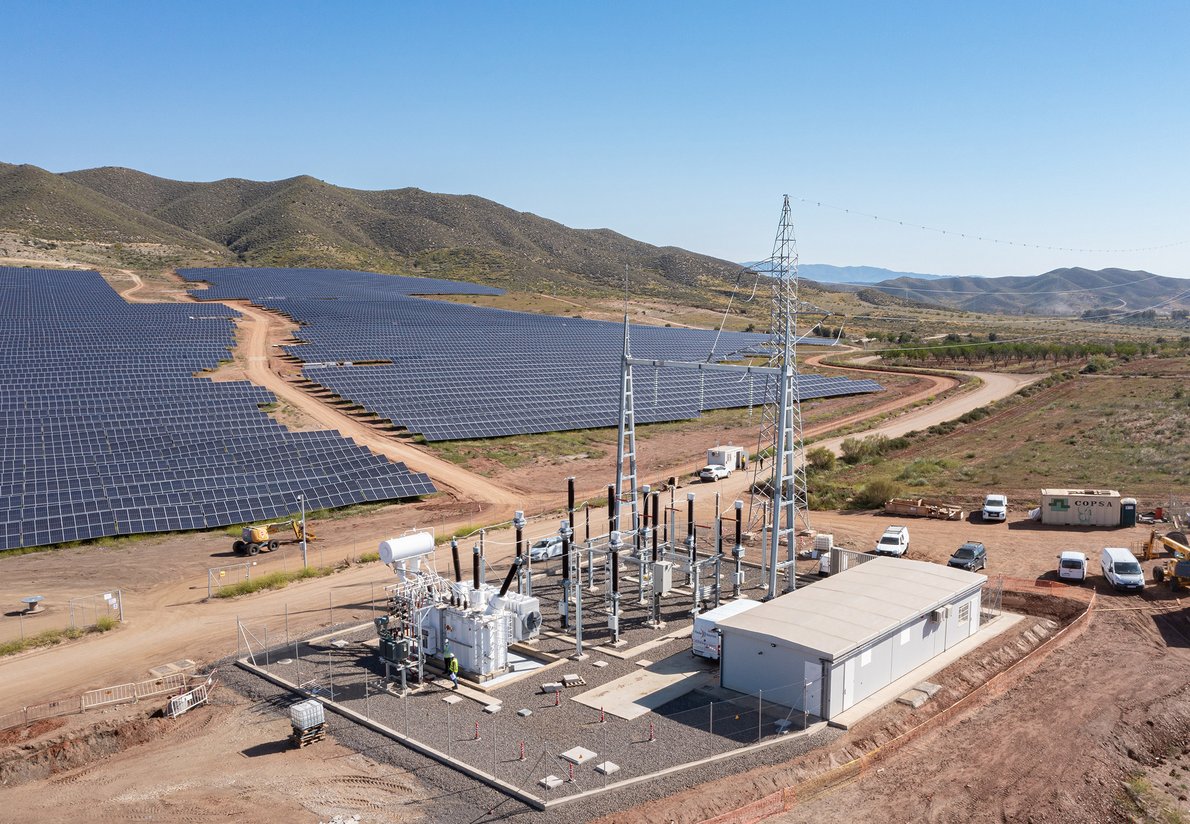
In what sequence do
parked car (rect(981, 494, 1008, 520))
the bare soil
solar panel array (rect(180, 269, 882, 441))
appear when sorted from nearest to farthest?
1. the bare soil
2. parked car (rect(981, 494, 1008, 520))
3. solar panel array (rect(180, 269, 882, 441))

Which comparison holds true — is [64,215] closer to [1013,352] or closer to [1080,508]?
[1013,352]

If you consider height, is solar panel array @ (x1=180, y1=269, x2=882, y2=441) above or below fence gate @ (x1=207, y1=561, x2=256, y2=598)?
above

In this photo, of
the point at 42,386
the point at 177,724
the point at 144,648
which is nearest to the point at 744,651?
the point at 177,724

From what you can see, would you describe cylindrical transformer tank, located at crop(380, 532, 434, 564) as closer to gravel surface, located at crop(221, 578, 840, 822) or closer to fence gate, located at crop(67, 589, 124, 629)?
gravel surface, located at crop(221, 578, 840, 822)

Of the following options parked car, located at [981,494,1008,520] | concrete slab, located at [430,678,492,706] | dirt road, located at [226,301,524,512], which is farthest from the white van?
dirt road, located at [226,301,524,512]

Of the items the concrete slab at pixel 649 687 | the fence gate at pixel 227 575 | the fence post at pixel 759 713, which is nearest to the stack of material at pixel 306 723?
the concrete slab at pixel 649 687

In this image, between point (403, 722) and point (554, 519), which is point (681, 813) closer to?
point (403, 722)

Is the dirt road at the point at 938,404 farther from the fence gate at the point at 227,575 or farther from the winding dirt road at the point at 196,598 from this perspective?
the fence gate at the point at 227,575

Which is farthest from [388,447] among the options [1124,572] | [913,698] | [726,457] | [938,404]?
[938,404]
